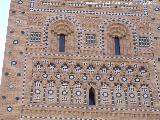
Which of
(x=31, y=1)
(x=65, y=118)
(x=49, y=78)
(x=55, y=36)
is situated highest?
(x=31, y=1)

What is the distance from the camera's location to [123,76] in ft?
38.5

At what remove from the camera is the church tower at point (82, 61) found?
11.1m

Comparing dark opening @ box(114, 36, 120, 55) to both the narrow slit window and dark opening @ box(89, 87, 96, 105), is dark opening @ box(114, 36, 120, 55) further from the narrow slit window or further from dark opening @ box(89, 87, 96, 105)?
dark opening @ box(89, 87, 96, 105)

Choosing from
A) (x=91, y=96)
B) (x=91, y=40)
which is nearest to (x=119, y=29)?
(x=91, y=40)

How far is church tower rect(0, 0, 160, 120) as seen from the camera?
11078 millimetres

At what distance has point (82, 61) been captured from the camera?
11906 mm

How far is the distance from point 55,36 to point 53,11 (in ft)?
2.10

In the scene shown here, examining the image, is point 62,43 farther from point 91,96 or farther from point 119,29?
point 91,96

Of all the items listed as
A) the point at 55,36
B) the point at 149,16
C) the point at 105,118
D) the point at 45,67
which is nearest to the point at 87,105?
the point at 105,118

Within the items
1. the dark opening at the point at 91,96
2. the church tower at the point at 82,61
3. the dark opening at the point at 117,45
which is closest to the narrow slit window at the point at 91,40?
Answer: the church tower at the point at 82,61

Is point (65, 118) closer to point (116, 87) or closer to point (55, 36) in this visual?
point (116, 87)

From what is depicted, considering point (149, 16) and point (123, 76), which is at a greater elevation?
point (149, 16)

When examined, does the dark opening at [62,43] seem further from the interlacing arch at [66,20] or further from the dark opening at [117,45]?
the dark opening at [117,45]

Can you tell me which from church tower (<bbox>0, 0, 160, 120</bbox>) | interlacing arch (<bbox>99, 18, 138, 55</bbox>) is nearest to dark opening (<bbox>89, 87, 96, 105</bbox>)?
church tower (<bbox>0, 0, 160, 120</bbox>)
